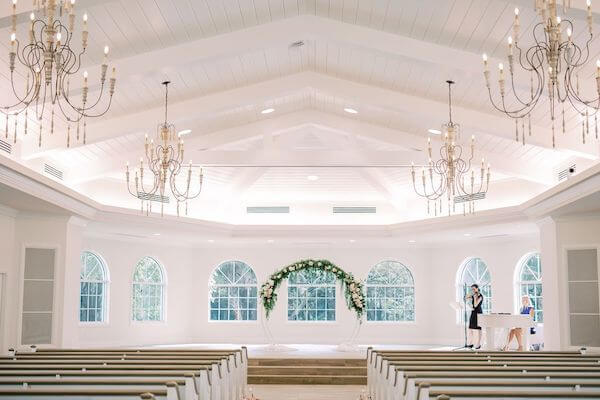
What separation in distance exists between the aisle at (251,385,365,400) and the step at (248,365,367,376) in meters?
0.59

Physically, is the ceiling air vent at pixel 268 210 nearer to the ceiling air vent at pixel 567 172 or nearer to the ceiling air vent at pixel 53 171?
the ceiling air vent at pixel 53 171

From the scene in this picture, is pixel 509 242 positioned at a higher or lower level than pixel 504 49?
lower

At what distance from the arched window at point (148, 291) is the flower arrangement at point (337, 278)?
4.00m

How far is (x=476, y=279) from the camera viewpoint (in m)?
19.3

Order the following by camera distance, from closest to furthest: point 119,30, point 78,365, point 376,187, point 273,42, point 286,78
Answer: point 78,365
point 119,30
point 273,42
point 286,78
point 376,187

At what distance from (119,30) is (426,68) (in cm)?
432

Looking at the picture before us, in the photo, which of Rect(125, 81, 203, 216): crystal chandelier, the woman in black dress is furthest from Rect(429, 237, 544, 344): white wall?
Rect(125, 81, 203, 216): crystal chandelier

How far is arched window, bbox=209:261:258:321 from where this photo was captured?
2012cm

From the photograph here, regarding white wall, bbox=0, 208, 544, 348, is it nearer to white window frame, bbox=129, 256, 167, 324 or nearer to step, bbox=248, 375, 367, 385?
white window frame, bbox=129, 256, 167, 324

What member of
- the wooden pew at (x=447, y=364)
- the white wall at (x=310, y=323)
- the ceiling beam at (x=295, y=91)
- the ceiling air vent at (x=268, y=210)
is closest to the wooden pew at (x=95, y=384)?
the wooden pew at (x=447, y=364)

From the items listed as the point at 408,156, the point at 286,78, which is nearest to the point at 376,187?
the point at 408,156

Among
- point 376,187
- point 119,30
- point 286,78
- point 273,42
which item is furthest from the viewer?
point 376,187

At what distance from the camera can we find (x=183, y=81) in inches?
438

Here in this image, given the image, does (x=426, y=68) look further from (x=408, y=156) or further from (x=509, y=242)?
(x=509, y=242)
